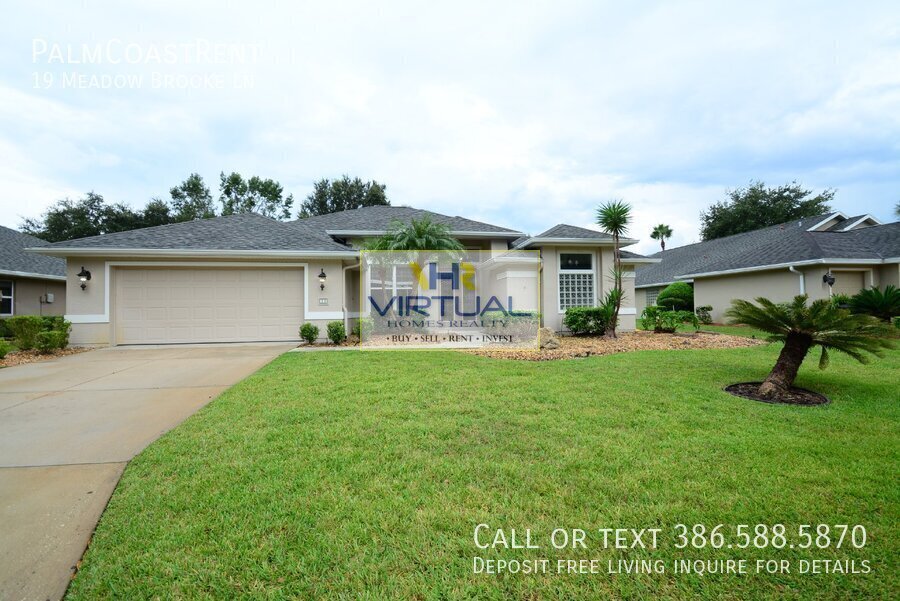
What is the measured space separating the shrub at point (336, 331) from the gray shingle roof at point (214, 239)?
89.9 inches

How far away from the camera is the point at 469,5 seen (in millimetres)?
8992

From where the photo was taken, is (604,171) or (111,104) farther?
(604,171)

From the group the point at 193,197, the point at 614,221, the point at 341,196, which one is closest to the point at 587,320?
the point at 614,221

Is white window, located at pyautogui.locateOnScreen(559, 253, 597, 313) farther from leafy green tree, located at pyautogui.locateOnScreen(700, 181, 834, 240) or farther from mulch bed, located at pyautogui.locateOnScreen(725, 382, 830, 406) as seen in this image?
leafy green tree, located at pyautogui.locateOnScreen(700, 181, 834, 240)

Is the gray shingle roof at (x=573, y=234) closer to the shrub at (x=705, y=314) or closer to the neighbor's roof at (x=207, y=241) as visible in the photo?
the neighbor's roof at (x=207, y=241)

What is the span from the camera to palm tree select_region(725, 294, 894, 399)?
4902mm

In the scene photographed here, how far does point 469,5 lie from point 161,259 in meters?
10.9

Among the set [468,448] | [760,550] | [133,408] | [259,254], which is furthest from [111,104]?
[760,550]

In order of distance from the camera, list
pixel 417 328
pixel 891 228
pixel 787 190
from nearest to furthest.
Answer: pixel 417 328 < pixel 891 228 < pixel 787 190

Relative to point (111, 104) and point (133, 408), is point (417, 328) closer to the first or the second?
point (133, 408)

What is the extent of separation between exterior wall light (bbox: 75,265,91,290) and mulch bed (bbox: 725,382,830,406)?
15.1m

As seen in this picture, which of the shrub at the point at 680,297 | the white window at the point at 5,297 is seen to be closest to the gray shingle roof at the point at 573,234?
the shrub at the point at 680,297

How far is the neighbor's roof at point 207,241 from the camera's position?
10180 millimetres

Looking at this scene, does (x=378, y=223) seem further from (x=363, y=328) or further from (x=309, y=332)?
(x=309, y=332)
